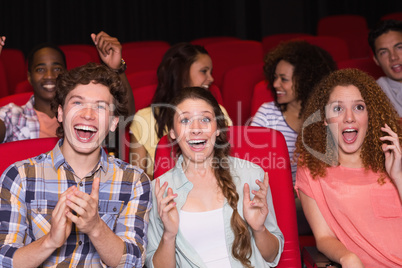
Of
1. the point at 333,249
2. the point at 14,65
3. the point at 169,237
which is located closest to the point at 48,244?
the point at 169,237

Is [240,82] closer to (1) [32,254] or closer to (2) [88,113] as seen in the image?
(2) [88,113]

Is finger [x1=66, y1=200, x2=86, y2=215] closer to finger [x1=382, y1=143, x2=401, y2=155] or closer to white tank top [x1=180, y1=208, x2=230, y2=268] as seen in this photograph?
white tank top [x1=180, y1=208, x2=230, y2=268]

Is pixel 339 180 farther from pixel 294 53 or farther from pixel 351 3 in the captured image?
pixel 351 3

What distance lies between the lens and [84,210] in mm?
1615

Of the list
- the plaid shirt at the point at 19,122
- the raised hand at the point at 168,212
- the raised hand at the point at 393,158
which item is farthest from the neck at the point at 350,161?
the plaid shirt at the point at 19,122

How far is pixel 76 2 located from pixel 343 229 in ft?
15.1

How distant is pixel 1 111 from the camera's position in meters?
2.62

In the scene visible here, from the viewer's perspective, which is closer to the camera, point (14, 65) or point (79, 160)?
point (79, 160)

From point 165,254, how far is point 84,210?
39 cm

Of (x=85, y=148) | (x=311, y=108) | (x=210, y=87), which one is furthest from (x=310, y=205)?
(x=210, y=87)

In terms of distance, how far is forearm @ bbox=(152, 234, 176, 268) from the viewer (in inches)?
Answer: 74.1

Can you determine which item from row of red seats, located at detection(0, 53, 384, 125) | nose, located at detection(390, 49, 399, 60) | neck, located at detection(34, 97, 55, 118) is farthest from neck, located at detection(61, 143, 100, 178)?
nose, located at detection(390, 49, 399, 60)

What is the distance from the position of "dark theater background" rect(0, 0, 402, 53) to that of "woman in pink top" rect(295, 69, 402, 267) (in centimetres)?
416

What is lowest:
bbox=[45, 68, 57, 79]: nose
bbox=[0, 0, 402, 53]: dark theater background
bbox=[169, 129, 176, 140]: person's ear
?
bbox=[169, 129, 176, 140]: person's ear
